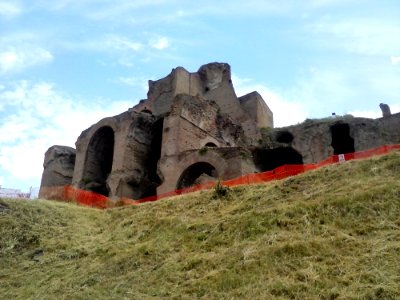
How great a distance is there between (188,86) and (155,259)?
2610 cm

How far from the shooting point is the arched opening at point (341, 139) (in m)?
31.3

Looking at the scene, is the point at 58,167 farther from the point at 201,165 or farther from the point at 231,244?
the point at 231,244

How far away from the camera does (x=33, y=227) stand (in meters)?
12.7

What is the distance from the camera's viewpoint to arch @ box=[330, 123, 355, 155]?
31312 millimetres

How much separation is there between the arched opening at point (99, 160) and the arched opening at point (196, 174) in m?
5.69

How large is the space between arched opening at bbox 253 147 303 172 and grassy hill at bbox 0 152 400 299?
15.0 m

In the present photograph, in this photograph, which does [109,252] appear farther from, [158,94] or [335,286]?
[158,94]

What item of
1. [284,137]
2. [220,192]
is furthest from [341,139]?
[220,192]

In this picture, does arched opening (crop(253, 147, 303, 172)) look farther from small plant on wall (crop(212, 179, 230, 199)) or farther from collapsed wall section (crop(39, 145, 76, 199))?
small plant on wall (crop(212, 179, 230, 199))

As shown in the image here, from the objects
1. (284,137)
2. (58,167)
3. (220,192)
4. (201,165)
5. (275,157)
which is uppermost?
(284,137)

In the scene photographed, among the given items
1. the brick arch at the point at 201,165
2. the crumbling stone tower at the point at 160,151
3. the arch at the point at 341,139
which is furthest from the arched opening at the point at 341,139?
the brick arch at the point at 201,165

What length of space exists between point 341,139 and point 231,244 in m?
24.1

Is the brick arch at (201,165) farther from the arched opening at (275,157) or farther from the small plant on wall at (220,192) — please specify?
the small plant on wall at (220,192)

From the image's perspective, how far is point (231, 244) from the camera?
9570mm
